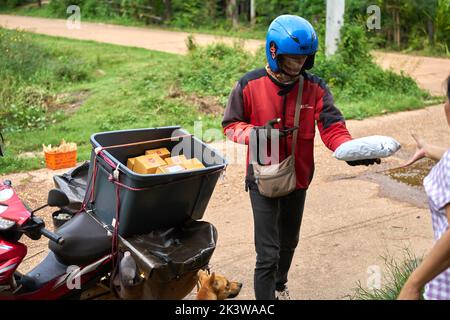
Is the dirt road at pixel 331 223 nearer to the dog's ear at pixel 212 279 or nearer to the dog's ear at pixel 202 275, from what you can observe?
the dog's ear at pixel 202 275

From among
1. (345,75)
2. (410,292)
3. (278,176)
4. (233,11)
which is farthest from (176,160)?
(233,11)

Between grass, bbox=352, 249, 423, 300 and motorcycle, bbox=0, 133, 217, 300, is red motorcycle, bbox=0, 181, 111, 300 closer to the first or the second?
motorcycle, bbox=0, 133, 217, 300

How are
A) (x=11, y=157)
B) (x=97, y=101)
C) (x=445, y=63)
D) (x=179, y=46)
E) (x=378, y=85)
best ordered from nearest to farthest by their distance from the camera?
(x=11, y=157), (x=97, y=101), (x=378, y=85), (x=445, y=63), (x=179, y=46)

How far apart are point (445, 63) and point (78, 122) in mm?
8678

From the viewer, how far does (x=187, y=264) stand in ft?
10.6

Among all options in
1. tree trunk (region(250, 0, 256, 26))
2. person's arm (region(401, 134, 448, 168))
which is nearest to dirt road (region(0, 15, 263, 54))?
tree trunk (region(250, 0, 256, 26))

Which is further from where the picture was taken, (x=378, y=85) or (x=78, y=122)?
(x=378, y=85)

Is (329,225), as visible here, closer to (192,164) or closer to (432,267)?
(192,164)

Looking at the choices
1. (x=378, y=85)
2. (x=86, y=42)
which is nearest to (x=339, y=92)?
(x=378, y=85)

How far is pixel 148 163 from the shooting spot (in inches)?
139

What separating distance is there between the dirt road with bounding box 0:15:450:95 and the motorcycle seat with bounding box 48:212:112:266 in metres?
8.24

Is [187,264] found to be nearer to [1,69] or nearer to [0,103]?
[0,103]

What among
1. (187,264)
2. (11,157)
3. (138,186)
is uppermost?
(138,186)

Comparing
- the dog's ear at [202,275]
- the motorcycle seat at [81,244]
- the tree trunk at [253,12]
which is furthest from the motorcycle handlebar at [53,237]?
the tree trunk at [253,12]
